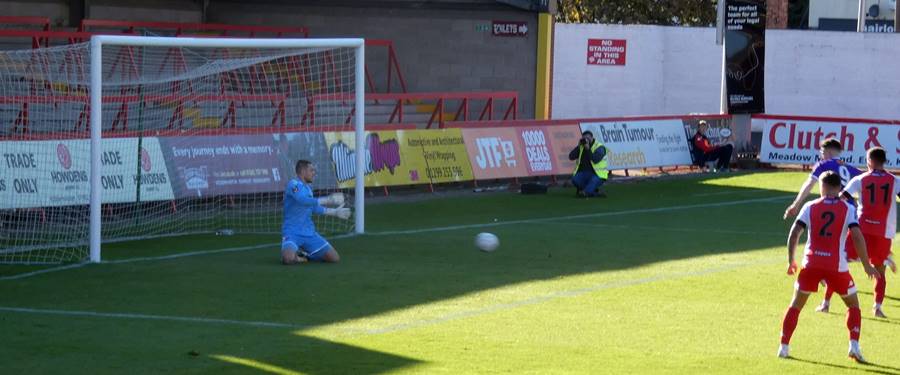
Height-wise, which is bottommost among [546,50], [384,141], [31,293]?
[31,293]

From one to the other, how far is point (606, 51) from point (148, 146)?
24608 millimetres

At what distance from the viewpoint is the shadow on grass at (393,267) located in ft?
40.4

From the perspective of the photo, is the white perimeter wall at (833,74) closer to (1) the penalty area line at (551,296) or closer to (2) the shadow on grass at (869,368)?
(1) the penalty area line at (551,296)

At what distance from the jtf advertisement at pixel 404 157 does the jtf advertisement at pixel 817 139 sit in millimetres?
9954

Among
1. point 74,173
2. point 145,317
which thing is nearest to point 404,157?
point 74,173

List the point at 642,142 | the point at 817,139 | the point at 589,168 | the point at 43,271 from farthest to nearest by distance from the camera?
the point at 817,139 < the point at 642,142 < the point at 589,168 < the point at 43,271

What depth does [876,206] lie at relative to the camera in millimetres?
14391

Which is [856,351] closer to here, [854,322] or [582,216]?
[854,322]

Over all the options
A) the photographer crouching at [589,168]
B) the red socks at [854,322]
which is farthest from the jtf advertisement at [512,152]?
the red socks at [854,322]

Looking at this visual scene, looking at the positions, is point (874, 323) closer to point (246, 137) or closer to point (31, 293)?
point (31, 293)

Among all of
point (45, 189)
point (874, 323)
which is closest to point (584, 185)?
point (45, 189)

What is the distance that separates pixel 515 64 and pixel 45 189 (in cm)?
1708

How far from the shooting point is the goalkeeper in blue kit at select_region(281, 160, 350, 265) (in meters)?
16.7

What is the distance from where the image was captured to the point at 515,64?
34406 millimetres
